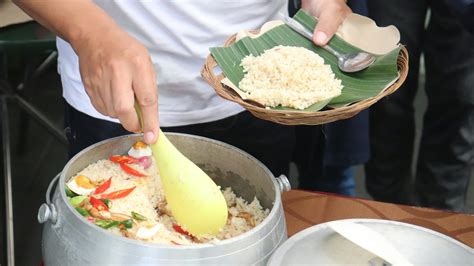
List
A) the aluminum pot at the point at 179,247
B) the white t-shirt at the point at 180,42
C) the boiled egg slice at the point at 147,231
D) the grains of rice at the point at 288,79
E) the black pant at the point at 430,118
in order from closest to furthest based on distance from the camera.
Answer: the aluminum pot at the point at 179,247 → the boiled egg slice at the point at 147,231 → the grains of rice at the point at 288,79 → the white t-shirt at the point at 180,42 → the black pant at the point at 430,118

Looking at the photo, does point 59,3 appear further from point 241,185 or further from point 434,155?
point 434,155

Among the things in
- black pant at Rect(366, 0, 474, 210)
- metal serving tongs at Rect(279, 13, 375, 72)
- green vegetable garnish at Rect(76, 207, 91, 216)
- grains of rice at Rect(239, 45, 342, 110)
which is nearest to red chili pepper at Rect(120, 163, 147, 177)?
green vegetable garnish at Rect(76, 207, 91, 216)

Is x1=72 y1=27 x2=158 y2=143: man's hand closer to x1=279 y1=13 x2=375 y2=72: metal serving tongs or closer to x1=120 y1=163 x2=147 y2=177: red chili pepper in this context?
x1=120 y1=163 x2=147 y2=177: red chili pepper

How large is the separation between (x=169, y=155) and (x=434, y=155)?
173 cm

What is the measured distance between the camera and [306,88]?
1096mm

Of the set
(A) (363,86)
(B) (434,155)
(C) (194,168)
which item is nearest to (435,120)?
(B) (434,155)

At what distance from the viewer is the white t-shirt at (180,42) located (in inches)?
45.3

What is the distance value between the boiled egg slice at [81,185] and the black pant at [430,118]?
4.90 ft

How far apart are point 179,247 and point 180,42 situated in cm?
57

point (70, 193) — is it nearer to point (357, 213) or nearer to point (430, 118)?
point (357, 213)

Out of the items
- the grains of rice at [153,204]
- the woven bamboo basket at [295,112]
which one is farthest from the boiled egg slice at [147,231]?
the woven bamboo basket at [295,112]

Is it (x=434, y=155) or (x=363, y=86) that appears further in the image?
(x=434, y=155)

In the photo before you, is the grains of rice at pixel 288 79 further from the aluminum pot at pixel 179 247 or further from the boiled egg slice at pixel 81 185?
the boiled egg slice at pixel 81 185

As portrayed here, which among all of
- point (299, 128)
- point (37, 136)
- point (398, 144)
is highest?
point (299, 128)
